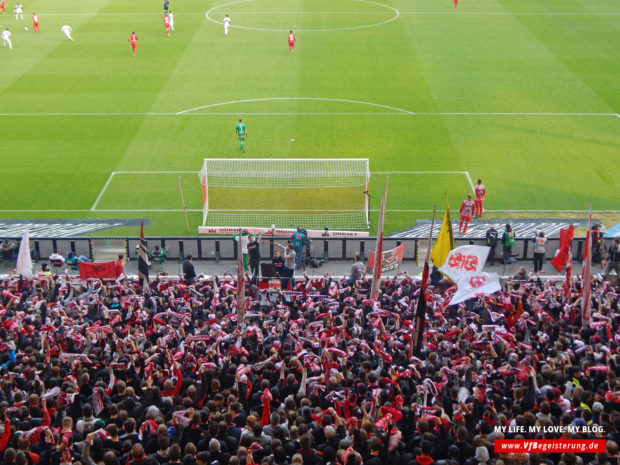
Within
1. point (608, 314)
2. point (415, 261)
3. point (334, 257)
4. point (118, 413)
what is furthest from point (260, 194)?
point (118, 413)

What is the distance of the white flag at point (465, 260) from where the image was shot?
1680 cm

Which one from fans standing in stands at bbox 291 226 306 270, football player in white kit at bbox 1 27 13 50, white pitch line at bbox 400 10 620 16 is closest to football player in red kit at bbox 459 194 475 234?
fans standing in stands at bbox 291 226 306 270

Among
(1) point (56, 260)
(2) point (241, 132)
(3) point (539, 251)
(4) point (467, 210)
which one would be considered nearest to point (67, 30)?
(2) point (241, 132)

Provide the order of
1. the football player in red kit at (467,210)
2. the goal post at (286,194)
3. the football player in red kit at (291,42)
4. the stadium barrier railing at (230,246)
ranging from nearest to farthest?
the stadium barrier railing at (230,246) < the football player in red kit at (467,210) < the goal post at (286,194) < the football player in red kit at (291,42)

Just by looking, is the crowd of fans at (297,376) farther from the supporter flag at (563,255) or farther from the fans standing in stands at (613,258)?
the fans standing in stands at (613,258)

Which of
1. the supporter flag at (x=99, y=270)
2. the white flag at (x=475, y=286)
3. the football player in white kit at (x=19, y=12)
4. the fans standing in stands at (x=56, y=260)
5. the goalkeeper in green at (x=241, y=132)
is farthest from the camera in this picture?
the football player in white kit at (x=19, y=12)

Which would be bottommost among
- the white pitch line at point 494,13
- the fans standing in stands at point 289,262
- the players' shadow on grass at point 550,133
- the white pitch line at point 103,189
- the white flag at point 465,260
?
the white pitch line at point 103,189

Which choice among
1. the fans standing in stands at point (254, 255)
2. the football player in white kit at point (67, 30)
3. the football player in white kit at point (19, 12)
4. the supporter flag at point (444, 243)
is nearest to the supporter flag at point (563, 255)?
the supporter flag at point (444, 243)

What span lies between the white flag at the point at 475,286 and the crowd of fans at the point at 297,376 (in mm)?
596

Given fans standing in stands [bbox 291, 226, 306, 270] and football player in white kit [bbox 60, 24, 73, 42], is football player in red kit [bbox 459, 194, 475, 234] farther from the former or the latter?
football player in white kit [bbox 60, 24, 73, 42]

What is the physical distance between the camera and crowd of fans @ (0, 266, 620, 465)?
36.9ft

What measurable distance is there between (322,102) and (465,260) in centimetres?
2366

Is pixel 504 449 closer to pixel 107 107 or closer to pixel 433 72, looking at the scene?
pixel 107 107

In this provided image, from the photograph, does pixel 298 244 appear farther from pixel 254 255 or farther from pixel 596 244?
pixel 596 244
